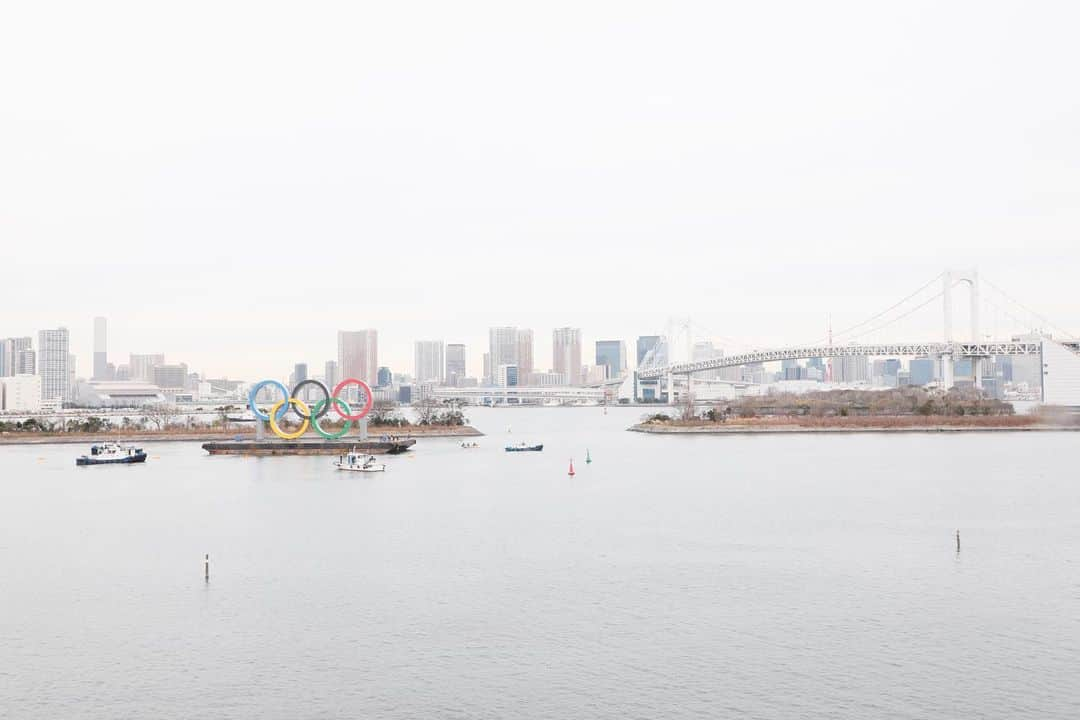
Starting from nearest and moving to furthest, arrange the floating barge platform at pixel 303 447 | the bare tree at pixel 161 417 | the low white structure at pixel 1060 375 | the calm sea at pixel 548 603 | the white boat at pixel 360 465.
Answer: the calm sea at pixel 548 603
the white boat at pixel 360 465
the floating barge platform at pixel 303 447
the low white structure at pixel 1060 375
the bare tree at pixel 161 417

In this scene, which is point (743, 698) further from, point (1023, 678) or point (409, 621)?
point (409, 621)

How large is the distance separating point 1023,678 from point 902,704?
74.6 inches

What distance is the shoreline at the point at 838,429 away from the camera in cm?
6544

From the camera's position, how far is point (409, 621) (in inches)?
588

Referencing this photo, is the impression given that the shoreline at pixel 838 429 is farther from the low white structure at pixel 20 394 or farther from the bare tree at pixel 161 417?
the low white structure at pixel 20 394

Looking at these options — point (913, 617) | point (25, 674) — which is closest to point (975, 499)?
point (913, 617)

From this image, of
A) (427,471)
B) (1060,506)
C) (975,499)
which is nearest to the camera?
(1060,506)

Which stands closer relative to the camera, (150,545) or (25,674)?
(25,674)

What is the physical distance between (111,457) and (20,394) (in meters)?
106

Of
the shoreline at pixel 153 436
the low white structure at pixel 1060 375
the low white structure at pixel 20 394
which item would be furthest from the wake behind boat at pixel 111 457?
the low white structure at pixel 20 394

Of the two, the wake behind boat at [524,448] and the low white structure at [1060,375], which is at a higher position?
the low white structure at [1060,375]

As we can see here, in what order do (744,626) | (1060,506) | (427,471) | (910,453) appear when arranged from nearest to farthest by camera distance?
1. (744,626)
2. (1060,506)
3. (427,471)
4. (910,453)

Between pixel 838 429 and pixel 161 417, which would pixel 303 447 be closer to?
pixel 838 429

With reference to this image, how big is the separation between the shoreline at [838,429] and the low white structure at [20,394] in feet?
334
